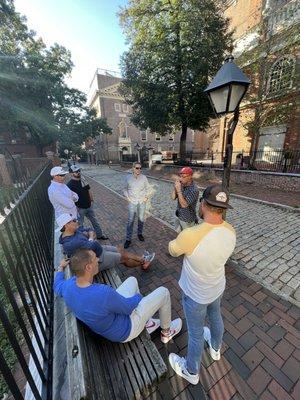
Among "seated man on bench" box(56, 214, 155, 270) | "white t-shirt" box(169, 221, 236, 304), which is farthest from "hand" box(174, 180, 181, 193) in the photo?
"white t-shirt" box(169, 221, 236, 304)

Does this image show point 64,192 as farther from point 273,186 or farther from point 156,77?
point 156,77

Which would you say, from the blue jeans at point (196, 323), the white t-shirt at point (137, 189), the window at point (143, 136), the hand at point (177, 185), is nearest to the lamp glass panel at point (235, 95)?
the hand at point (177, 185)

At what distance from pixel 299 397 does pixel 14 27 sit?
30.3m

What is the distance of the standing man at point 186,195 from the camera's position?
144 inches

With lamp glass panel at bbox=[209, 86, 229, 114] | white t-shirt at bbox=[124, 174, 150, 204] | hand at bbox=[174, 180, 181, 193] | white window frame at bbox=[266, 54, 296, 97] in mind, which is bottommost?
white t-shirt at bbox=[124, 174, 150, 204]

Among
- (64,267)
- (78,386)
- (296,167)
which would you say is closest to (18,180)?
(64,267)

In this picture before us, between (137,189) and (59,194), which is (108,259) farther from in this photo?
(137,189)

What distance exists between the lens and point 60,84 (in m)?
22.6

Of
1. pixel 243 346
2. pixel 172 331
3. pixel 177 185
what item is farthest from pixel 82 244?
pixel 243 346

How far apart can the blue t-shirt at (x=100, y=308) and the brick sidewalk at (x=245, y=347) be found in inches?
34.9

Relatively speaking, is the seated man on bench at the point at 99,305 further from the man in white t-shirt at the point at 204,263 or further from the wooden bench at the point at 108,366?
the man in white t-shirt at the point at 204,263

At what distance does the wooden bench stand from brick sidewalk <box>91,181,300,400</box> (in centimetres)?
54

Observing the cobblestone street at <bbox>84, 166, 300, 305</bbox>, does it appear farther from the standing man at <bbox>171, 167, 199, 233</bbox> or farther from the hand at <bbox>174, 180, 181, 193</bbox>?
the hand at <bbox>174, 180, 181, 193</bbox>

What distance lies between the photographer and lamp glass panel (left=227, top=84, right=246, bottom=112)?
2.98m
